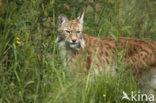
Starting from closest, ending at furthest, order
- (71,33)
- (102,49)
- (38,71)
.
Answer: (38,71)
(71,33)
(102,49)

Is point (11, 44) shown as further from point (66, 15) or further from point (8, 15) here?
point (66, 15)

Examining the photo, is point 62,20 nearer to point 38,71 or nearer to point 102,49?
point 102,49

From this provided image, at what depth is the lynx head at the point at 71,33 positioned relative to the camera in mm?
5767

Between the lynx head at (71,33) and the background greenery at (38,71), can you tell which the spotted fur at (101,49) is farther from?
the background greenery at (38,71)

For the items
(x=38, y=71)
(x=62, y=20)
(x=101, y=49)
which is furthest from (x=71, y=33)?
(x=38, y=71)

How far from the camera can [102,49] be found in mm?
6012

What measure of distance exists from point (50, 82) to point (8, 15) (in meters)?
1.42

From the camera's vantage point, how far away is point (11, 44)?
499 centimetres

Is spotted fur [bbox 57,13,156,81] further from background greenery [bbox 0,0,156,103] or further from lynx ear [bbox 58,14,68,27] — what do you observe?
background greenery [bbox 0,0,156,103]

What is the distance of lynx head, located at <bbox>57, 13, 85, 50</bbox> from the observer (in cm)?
577

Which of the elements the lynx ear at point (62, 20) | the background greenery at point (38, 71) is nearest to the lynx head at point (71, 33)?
the lynx ear at point (62, 20)

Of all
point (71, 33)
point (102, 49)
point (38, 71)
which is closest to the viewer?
point (38, 71)

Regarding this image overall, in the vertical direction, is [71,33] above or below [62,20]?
below

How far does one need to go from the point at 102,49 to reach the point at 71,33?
22.6 inches
